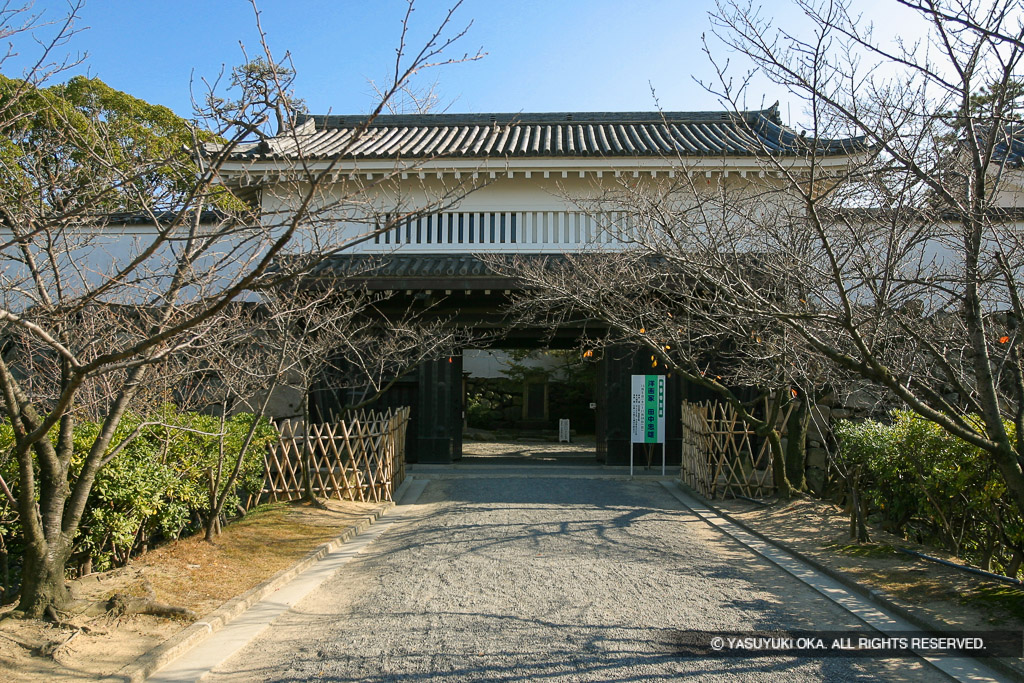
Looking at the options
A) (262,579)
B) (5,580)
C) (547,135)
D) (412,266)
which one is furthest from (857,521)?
(547,135)

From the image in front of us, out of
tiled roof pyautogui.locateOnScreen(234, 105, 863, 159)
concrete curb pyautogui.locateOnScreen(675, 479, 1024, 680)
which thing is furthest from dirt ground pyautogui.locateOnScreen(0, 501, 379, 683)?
tiled roof pyautogui.locateOnScreen(234, 105, 863, 159)

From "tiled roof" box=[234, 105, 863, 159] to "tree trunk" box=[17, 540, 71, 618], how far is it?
30.3ft

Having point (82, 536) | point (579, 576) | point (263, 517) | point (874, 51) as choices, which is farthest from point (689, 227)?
point (263, 517)

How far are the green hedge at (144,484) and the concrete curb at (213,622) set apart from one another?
1276mm

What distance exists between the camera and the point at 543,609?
18.1ft

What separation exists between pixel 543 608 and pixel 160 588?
10.4 feet

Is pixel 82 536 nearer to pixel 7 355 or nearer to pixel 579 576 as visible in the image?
pixel 579 576

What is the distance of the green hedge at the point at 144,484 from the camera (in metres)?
5.87

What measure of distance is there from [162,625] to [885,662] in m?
4.95

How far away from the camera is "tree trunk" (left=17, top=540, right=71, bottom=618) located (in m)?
Answer: 4.76

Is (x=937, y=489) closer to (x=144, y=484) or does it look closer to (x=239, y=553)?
(x=239, y=553)

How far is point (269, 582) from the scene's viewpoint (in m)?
6.27

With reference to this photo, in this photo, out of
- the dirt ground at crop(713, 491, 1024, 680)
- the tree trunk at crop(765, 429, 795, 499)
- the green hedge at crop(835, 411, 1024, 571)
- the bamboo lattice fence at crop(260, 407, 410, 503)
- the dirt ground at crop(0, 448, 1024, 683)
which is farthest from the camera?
the bamboo lattice fence at crop(260, 407, 410, 503)

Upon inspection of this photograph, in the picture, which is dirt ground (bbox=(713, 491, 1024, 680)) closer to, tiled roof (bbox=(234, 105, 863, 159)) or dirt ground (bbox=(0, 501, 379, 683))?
dirt ground (bbox=(0, 501, 379, 683))
